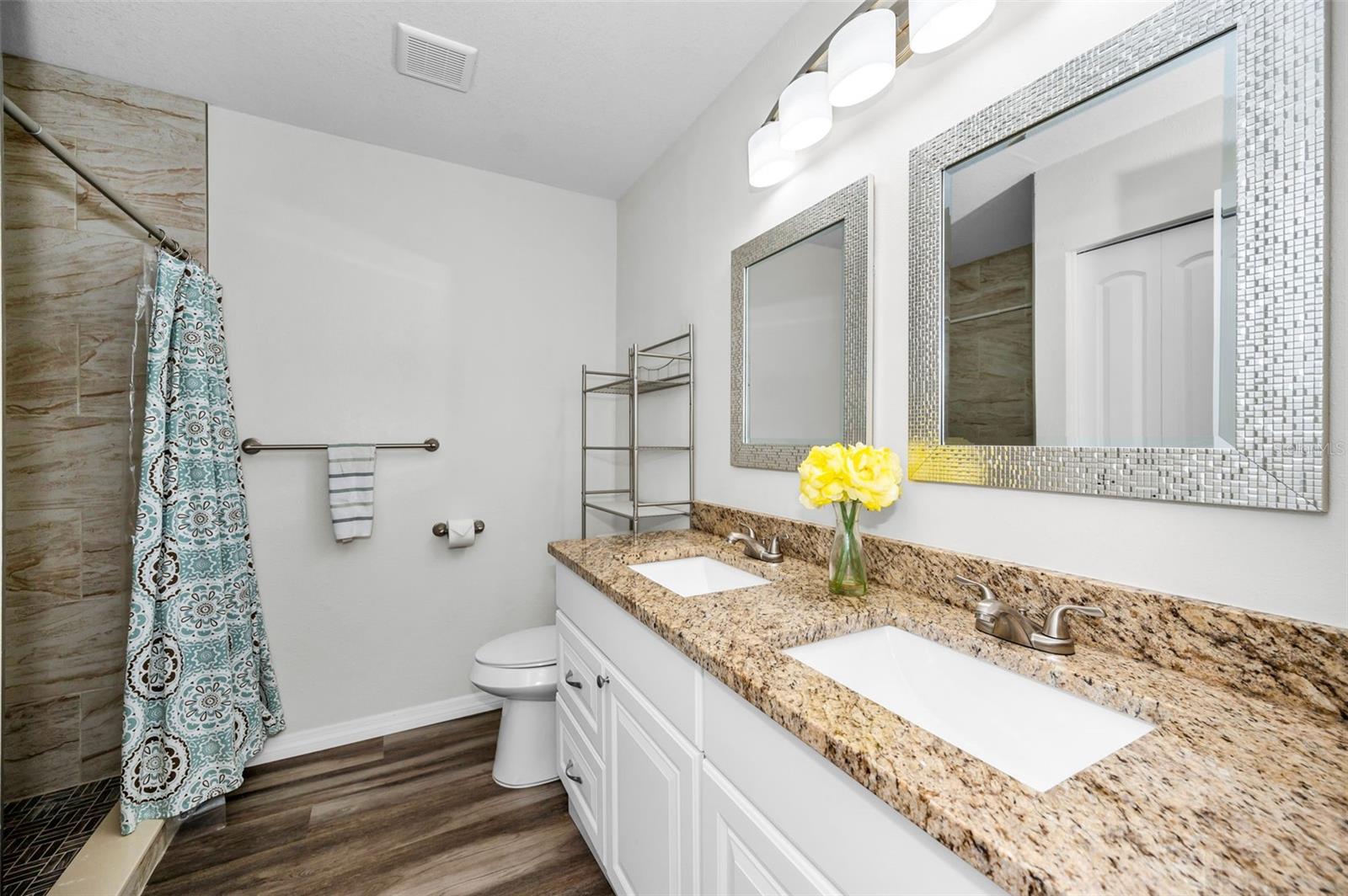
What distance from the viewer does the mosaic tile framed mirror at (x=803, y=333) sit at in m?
1.33

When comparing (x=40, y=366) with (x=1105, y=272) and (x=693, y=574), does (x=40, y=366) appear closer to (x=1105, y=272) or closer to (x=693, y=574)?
(x=693, y=574)

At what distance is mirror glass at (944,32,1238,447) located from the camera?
2.49 feet

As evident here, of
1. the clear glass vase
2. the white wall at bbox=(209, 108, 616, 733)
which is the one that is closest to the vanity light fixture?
the clear glass vase

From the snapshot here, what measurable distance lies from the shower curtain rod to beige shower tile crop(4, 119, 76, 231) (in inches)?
7.2

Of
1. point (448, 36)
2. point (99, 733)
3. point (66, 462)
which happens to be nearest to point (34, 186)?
point (66, 462)

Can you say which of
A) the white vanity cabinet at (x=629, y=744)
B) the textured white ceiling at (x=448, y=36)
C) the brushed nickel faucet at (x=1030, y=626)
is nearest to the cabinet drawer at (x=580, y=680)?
the white vanity cabinet at (x=629, y=744)

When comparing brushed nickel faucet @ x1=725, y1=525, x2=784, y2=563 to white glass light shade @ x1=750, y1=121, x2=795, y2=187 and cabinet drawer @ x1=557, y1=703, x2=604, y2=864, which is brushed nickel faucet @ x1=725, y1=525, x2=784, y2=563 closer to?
cabinet drawer @ x1=557, y1=703, x2=604, y2=864

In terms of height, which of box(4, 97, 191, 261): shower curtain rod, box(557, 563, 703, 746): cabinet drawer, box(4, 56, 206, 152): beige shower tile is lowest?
box(557, 563, 703, 746): cabinet drawer

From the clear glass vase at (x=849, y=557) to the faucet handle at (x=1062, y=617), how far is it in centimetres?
34

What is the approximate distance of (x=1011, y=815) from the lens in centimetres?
49

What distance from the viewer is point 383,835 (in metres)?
1.63

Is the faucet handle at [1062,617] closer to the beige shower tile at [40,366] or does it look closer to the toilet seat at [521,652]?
the toilet seat at [521,652]

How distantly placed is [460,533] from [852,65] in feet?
6.65

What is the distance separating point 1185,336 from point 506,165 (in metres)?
2.37
